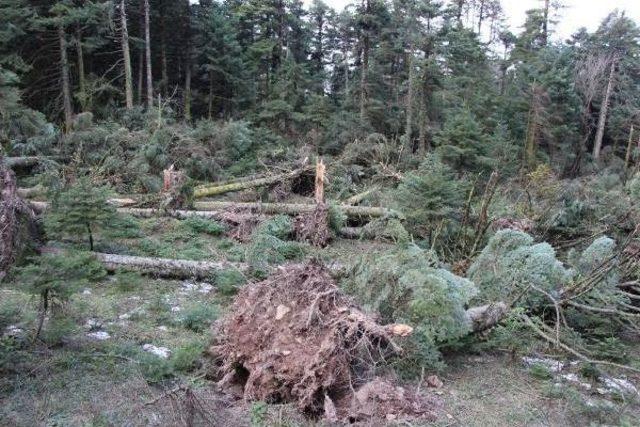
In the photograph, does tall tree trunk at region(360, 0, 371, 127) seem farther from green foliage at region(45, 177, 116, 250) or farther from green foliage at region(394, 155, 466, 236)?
green foliage at region(45, 177, 116, 250)

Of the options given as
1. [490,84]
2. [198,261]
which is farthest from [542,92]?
[198,261]

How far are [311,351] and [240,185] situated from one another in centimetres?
923

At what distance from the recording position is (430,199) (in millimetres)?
8555

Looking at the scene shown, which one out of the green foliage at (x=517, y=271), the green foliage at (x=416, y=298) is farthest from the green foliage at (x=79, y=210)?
the green foliage at (x=517, y=271)

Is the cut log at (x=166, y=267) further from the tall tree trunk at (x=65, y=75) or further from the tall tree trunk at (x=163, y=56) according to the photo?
the tall tree trunk at (x=163, y=56)

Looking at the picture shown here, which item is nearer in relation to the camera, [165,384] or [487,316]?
[165,384]

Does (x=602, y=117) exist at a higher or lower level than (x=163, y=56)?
lower

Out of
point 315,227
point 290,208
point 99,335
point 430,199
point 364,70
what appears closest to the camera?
point 99,335

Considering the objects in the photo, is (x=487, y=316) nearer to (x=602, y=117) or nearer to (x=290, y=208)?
(x=290, y=208)

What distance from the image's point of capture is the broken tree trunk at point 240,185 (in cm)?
1265

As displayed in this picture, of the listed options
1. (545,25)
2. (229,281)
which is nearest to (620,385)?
(229,281)

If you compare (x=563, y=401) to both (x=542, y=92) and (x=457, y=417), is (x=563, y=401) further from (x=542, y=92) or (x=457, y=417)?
(x=542, y=92)

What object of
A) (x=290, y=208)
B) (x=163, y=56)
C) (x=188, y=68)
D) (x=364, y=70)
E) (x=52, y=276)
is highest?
(x=163, y=56)

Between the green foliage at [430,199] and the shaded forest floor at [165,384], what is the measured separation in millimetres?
3417
